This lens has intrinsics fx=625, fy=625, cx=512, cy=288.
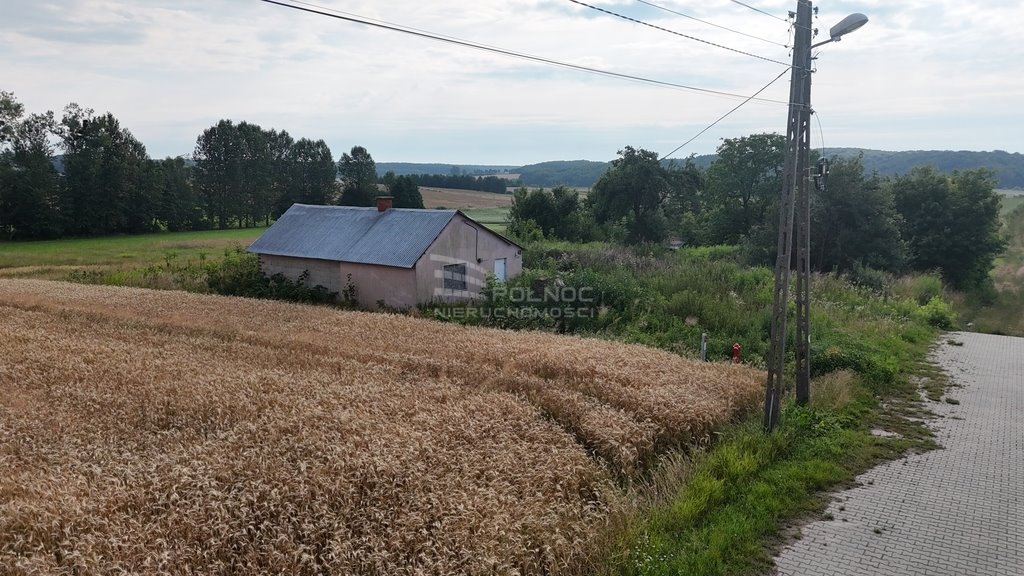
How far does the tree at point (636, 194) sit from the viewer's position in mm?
44812

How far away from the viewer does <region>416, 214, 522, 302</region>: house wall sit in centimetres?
2095

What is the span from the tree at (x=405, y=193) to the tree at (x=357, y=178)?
571 cm

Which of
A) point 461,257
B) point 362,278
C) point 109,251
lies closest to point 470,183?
point 109,251

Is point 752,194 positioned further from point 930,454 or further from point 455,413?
point 455,413

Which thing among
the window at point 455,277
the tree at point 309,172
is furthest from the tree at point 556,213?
the tree at point 309,172

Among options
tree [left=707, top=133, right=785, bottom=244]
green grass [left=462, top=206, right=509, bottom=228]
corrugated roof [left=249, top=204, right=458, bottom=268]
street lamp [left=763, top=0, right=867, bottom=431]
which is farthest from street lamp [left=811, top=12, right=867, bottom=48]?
green grass [left=462, top=206, right=509, bottom=228]

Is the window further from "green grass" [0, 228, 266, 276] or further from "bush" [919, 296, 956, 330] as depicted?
"green grass" [0, 228, 266, 276]

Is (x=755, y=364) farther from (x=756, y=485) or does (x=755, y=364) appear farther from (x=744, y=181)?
(x=744, y=181)

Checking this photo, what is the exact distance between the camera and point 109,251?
3966 cm

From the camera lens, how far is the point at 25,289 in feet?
70.9

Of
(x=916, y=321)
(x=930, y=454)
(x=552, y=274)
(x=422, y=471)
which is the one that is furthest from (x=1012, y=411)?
(x=552, y=274)

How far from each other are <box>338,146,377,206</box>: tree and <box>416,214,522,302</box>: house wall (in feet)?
158

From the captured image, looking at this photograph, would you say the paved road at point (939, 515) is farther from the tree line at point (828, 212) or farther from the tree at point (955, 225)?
the tree at point (955, 225)

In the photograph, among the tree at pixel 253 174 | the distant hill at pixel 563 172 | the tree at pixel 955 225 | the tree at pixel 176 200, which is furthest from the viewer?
the distant hill at pixel 563 172
